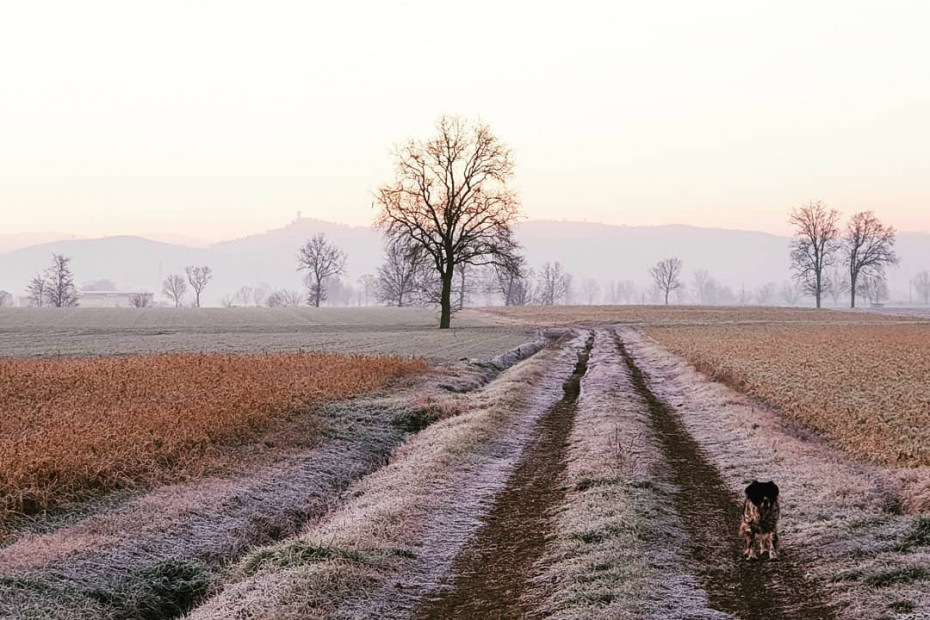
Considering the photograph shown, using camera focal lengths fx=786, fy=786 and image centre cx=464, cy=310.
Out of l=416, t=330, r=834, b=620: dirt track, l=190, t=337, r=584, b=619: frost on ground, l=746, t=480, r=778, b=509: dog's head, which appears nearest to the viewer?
l=416, t=330, r=834, b=620: dirt track

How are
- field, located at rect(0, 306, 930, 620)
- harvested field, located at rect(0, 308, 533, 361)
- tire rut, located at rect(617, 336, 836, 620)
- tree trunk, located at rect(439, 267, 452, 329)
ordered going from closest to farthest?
tire rut, located at rect(617, 336, 836, 620) < field, located at rect(0, 306, 930, 620) < harvested field, located at rect(0, 308, 533, 361) < tree trunk, located at rect(439, 267, 452, 329)

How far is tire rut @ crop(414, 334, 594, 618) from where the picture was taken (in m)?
8.55

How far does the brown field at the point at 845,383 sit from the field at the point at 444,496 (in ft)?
0.51

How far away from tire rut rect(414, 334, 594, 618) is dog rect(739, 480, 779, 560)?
2.62m

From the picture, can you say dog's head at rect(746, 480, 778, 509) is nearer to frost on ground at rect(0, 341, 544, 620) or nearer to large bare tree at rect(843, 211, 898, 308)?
frost on ground at rect(0, 341, 544, 620)

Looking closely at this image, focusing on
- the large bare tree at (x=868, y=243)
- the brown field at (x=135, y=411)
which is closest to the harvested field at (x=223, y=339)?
the brown field at (x=135, y=411)

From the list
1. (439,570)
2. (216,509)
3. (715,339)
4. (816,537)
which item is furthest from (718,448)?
(715,339)

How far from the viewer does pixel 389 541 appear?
10523 millimetres

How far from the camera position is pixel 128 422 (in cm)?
1546

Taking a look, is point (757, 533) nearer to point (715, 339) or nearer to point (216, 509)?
point (216, 509)

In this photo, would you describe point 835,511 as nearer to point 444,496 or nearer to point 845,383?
point 444,496

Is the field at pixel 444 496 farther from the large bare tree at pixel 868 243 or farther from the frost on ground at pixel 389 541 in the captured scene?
the large bare tree at pixel 868 243

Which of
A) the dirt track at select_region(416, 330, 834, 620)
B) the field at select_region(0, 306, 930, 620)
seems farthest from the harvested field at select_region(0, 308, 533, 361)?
the dirt track at select_region(416, 330, 834, 620)

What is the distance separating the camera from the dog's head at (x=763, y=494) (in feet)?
31.6
